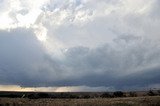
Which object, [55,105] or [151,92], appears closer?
[55,105]

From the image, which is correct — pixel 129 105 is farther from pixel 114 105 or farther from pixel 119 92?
pixel 119 92

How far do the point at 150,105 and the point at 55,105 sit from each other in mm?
21657

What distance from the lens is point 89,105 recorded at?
3750 inches

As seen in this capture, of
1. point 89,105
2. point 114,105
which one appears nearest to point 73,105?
point 89,105

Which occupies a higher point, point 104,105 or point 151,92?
point 151,92

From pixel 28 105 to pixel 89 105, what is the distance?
1439 cm

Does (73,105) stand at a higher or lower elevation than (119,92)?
lower

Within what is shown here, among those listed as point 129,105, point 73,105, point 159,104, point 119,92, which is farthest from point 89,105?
point 119,92

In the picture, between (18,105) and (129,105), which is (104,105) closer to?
(129,105)

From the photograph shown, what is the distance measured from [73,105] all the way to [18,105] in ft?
42.7

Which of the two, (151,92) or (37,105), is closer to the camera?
(37,105)

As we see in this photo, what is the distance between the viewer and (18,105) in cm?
9600

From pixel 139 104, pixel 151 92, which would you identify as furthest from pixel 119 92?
pixel 139 104

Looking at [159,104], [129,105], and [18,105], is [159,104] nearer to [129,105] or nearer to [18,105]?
[129,105]
